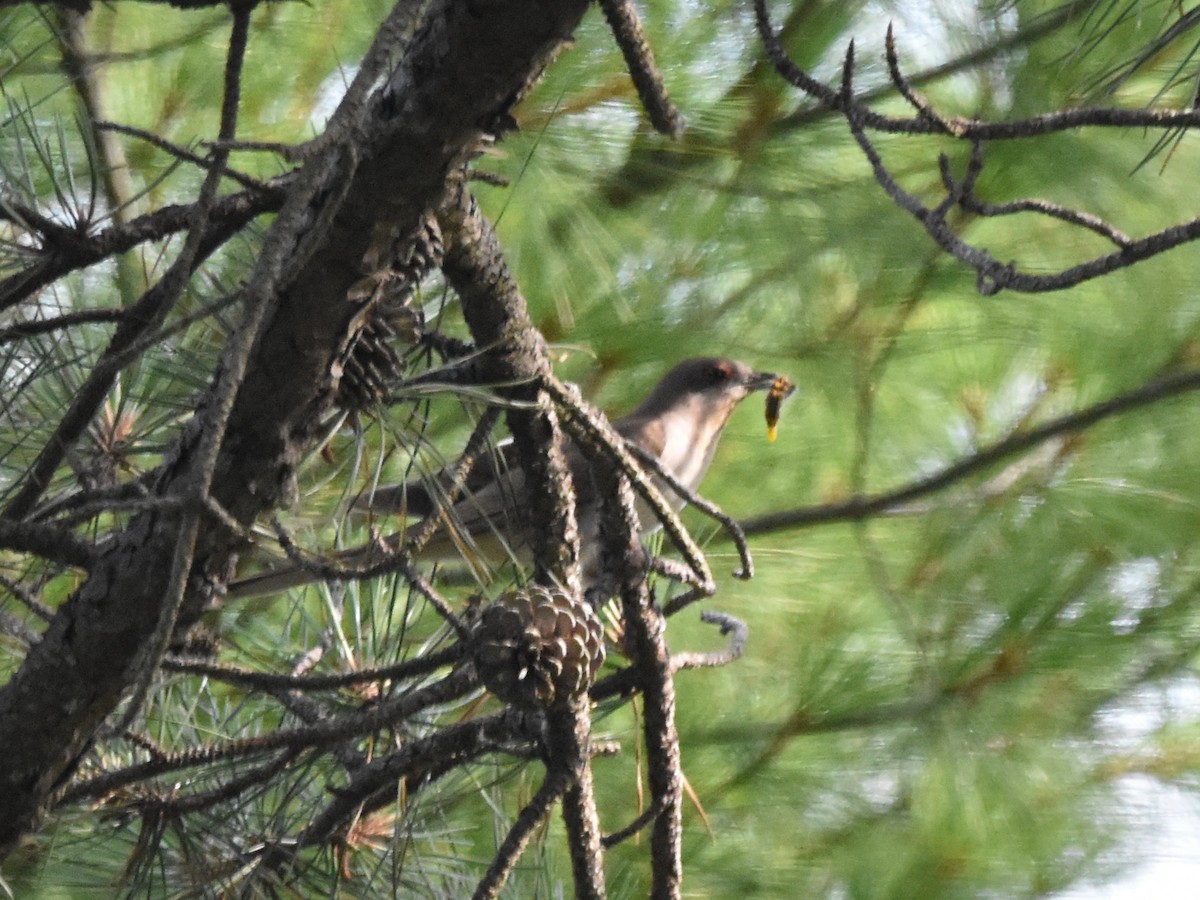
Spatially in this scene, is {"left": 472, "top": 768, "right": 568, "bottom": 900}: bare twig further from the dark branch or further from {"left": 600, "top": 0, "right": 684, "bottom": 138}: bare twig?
the dark branch

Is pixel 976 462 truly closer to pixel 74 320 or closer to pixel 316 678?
pixel 316 678

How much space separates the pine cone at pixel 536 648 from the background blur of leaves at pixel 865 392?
3.77 ft

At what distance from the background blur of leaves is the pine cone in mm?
1151

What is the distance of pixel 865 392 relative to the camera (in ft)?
9.04

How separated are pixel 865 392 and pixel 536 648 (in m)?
1.69

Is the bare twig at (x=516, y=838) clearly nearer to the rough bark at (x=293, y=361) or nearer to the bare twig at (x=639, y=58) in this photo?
the rough bark at (x=293, y=361)

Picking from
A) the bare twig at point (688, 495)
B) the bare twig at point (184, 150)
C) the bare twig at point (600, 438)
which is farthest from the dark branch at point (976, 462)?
the bare twig at point (184, 150)

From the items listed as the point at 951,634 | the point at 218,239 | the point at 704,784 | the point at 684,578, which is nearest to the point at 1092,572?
the point at 951,634

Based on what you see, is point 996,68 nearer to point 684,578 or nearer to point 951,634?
point 951,634

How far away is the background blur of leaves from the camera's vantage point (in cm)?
238

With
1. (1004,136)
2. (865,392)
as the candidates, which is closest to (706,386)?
(865,392)

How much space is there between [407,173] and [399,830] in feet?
2.45

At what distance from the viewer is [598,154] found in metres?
2.40

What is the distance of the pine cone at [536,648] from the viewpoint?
1194 mm
